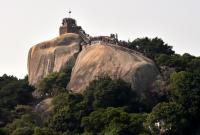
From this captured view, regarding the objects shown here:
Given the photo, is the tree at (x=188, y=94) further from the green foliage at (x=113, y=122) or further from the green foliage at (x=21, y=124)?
the green foliage at (x=21, y=124)

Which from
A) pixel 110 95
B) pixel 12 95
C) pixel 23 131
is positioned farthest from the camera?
pixel 12 95

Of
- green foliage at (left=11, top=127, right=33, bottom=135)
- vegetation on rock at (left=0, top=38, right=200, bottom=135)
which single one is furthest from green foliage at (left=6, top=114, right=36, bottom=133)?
green foliage at (left=11, top=127, right=33, bottom=135)

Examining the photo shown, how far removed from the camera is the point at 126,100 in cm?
7706

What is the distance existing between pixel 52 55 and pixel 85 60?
638 cm

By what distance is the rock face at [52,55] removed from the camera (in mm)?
87000

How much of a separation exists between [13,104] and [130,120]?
15.4 meters

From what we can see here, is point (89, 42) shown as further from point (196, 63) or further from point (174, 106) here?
point (174, 106)

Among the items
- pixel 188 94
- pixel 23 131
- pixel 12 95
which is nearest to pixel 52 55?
pixel 12 95

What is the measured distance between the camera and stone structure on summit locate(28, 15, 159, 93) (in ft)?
261

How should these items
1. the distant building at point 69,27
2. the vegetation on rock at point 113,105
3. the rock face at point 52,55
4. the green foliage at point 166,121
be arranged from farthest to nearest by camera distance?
the distant building at point 69,27 → the rock face at point 52,55 → the vegetation on rock at point 113,105 → the green foliage at point 166,121

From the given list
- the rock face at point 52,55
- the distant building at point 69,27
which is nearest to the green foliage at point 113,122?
the rock face at point 52,55

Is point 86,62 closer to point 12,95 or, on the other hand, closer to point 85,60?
point 85,60

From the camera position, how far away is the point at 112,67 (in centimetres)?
8081

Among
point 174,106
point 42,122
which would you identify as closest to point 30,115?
point 42,122
